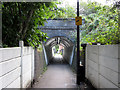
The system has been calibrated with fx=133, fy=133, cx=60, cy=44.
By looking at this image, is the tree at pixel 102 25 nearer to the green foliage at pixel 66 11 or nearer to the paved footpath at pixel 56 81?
the green foliage at pixel 66 11

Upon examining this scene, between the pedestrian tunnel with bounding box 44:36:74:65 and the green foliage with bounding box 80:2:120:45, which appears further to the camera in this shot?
the pedestrian tunnel with bounding box 44:36:74:65

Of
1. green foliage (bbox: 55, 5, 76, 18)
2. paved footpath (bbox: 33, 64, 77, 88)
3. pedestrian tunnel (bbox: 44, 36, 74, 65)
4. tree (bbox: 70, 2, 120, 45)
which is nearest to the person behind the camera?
tree (bbox: 70, 2, 120, 45)

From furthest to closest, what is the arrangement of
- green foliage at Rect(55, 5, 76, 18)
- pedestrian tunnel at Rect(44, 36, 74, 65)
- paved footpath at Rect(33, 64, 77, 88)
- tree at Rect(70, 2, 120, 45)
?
pedestrian tunnel at Rect(44, 36, 74, 65) → green foliage at Rect(55, 5, 76, 18) → paved footpath at Rect(33, 64, 77, 88) → tree at Rect(70, 2, 120, 45)

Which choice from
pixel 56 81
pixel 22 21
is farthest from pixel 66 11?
pixel 56 81

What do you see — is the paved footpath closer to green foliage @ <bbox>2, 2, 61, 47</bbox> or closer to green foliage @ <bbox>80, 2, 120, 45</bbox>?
green foliage @ <bbox>2, 2, 61, 47</bbox>

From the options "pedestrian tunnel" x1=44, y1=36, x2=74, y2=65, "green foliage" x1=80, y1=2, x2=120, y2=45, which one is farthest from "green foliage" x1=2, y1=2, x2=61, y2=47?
"pedestrian tunnel" x1=44, y1=36, x2=74, y2=65

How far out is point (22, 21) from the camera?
19.8 feet

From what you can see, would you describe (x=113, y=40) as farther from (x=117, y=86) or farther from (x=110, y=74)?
(x=117, y=86)

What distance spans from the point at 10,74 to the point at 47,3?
376cm

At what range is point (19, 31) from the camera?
236 inches

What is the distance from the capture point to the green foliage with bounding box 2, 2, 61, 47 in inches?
217

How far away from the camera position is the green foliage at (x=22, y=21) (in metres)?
5.52

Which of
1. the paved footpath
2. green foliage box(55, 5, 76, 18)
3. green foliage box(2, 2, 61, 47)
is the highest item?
green foliage box(55, 5, 76, 18)

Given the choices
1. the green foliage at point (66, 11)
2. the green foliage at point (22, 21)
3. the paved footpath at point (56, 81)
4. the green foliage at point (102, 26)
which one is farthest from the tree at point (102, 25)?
the paved footpath at point (56, 81)
